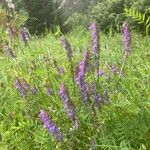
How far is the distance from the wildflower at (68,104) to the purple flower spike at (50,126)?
4.6 inches

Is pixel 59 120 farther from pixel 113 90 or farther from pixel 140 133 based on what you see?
pixel 140 133

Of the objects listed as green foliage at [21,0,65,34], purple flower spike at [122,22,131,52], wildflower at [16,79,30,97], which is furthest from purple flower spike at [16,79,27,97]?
green foliage at [21,0,65,34]

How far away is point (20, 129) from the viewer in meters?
3.02

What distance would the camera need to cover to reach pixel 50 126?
8.22ft

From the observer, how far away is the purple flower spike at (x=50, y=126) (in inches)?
97.7

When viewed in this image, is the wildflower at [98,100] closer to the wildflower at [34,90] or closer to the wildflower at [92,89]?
the wildflower at [92,89]

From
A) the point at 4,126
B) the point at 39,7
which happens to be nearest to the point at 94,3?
the point at 39,7

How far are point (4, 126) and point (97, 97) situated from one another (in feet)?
2.54

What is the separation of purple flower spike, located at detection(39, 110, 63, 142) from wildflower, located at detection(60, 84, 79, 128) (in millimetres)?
118

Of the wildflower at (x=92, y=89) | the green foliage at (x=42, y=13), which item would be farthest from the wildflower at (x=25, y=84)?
the green foliage at (x=42, y=13)

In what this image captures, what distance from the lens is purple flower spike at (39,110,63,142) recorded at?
2.48 m

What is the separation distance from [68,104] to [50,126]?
15cm

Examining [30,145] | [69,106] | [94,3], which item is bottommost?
[94,3]

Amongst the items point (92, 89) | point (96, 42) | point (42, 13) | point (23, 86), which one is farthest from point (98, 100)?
point (42, 13)
